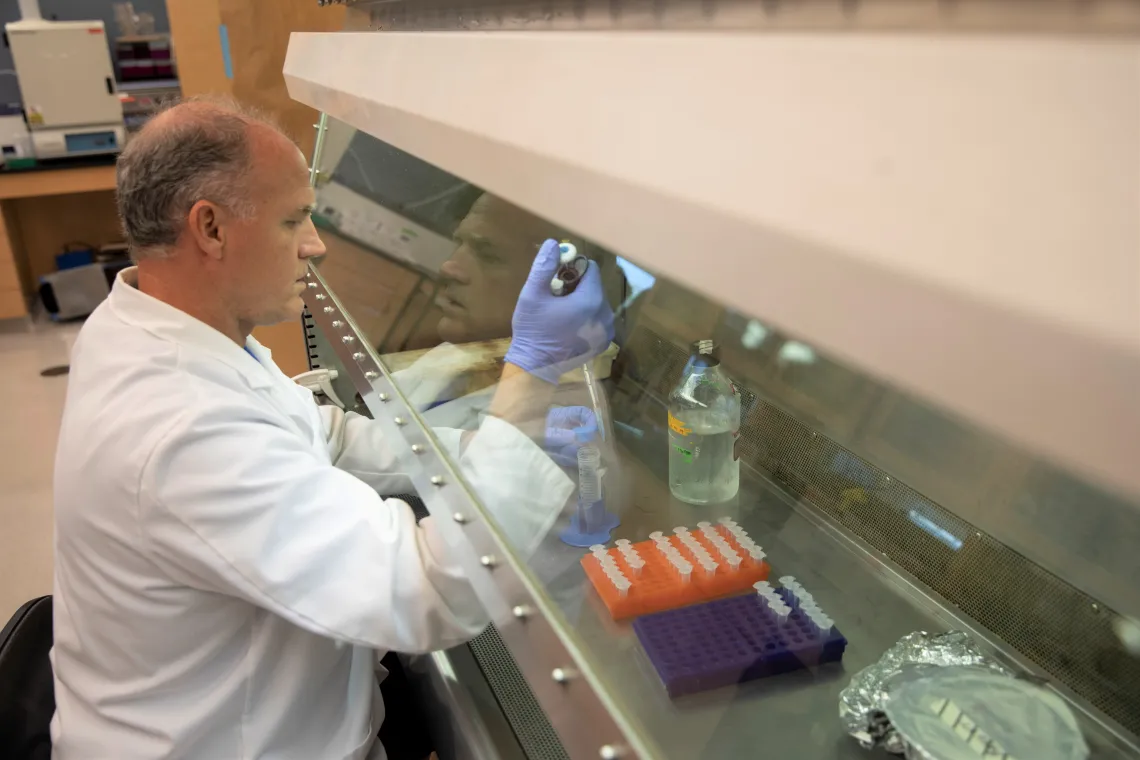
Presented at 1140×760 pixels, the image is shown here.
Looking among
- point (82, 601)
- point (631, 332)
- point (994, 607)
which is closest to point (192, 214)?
point (82, 601)

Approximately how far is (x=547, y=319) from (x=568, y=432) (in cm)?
16

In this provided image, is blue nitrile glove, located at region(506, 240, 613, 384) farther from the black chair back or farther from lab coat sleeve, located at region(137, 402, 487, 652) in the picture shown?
the black chair back

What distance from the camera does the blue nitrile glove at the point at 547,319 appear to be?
1176 mm

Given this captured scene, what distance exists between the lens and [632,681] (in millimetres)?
803

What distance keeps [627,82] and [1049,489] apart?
22.6 inches

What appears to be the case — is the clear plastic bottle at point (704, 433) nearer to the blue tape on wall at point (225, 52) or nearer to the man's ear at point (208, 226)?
the man's ear at point (208, 226)

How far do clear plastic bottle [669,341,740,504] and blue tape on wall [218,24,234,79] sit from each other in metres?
2.30

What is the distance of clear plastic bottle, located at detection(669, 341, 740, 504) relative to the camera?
3.95ft

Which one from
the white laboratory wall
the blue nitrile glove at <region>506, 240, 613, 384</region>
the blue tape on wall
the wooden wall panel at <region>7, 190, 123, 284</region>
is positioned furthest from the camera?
the wooden wall panel at <region>7, 190, 123, 284</region>

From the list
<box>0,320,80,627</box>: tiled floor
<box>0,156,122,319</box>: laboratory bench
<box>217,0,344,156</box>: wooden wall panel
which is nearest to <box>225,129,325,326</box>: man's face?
<box>217,0,344,156</box>: wooden wall panel

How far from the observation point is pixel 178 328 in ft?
3.67

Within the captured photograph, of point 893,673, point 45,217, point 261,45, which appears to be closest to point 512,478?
point 893,673

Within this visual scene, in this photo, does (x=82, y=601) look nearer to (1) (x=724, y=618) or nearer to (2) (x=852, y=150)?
(1) (x=724, y=618)

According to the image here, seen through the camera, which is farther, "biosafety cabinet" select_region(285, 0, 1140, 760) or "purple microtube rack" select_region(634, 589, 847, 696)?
"purple microtube rack" select_region(634, 589, 847, 696)
